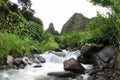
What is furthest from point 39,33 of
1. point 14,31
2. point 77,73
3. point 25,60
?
point 77,73

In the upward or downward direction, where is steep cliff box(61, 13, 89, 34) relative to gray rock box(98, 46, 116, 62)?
upward

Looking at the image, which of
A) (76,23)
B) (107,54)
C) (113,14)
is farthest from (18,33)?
(76,23)

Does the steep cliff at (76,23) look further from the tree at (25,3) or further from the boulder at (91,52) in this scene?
the boulder at (91,52)

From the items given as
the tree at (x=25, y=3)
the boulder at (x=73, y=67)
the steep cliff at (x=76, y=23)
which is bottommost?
the boulder at (x=73, y=67)

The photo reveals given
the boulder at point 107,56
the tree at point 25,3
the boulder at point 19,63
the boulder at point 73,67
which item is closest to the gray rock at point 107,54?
the boulder at point 107,56

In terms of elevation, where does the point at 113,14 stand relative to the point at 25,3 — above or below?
below

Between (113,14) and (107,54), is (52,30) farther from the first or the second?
(113,14)

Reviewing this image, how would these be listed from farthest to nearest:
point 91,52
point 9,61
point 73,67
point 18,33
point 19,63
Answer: point 18,33
point 19,63
point 91,52
point 9,61
point 73,67

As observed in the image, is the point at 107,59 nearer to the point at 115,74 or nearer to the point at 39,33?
the point at 115,74

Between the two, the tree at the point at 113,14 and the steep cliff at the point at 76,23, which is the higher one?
the steep cliff at the point at 76,23

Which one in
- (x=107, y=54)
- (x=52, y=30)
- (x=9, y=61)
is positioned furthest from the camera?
(x=52, y=30)

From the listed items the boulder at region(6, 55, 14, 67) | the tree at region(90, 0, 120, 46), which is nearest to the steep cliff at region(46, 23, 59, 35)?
the boulder at region(6, 55, 14, 67)

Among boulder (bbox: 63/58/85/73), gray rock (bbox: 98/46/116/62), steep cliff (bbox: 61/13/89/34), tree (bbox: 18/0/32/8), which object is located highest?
steep cliff (bbox: 61/13/89/34)

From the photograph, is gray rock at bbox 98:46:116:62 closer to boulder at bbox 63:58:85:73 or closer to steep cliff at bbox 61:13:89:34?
boulder at bbox 63:58:85:73
